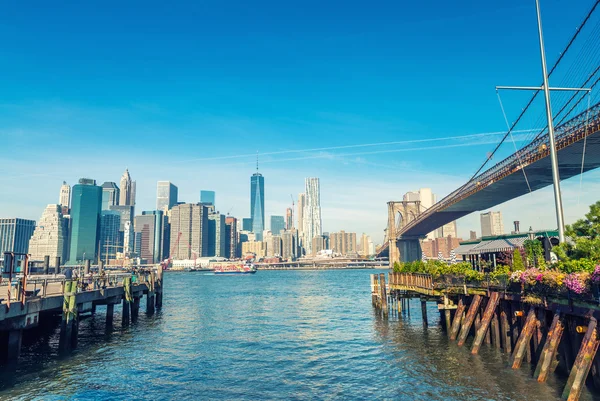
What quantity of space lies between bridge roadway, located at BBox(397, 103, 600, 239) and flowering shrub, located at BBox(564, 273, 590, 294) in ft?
40.4

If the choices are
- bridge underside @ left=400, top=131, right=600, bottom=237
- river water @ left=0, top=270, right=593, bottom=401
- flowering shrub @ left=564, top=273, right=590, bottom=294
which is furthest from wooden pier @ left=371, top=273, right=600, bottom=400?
bridge underside @ left=400, top=131, right=600, bottom=237

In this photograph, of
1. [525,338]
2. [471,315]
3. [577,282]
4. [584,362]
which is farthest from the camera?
[471,315]

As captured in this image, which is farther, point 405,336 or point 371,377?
point 405,336

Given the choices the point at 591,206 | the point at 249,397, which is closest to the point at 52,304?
the point at 249,397

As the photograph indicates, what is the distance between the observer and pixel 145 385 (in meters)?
23.0

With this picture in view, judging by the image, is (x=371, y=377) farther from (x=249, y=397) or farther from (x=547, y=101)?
(x=547, y=101)

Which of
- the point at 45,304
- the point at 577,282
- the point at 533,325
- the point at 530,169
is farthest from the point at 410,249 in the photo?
the point at 577,282

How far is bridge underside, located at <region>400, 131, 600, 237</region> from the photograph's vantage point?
4719 cm

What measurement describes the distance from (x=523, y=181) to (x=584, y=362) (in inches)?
2266

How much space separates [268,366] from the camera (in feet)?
88.3

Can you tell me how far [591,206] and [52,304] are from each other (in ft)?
111

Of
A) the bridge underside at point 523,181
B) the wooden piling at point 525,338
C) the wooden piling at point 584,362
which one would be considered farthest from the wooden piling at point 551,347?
the bridge underside at point 523,181

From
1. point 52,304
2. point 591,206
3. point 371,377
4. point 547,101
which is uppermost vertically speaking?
point 547,101

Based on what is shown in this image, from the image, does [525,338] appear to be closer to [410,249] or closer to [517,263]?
[517,263]
